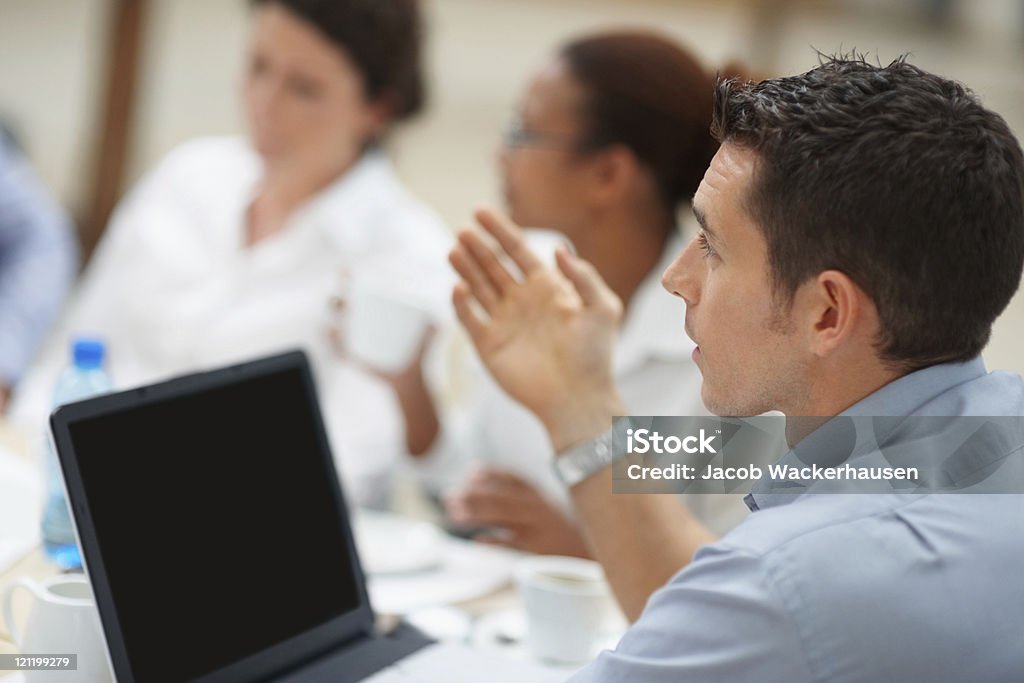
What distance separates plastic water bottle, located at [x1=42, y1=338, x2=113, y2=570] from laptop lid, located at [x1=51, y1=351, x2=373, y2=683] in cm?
22

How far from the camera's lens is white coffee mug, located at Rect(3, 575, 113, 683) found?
3.23ft

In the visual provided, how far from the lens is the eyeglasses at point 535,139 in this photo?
5.74 ft

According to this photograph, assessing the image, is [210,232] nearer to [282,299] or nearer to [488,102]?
[282,299]

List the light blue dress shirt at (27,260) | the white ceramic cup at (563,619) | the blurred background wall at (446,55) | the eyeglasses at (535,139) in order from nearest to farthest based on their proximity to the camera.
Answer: the white ceramic cup at (563,619), the eyeglasses at (535,139), the light blue dress shirt at (27,260), the blurred background wall at (446,55)

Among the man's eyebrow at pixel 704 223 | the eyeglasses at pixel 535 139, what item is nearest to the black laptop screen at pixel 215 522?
the man's eyebrow at pixel 704 223

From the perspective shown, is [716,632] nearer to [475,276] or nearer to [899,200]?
[899,200]

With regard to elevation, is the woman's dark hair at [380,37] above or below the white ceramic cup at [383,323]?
above

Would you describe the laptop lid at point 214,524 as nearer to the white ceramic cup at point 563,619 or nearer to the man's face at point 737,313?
the white ceramic cup at point 563,619

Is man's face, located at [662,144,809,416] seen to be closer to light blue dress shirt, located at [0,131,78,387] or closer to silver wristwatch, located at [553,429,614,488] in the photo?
silver wristwatch, located at [553,429,614,488]

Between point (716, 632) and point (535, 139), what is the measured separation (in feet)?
3.66

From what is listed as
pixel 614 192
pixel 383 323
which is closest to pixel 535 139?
pixel 614 192

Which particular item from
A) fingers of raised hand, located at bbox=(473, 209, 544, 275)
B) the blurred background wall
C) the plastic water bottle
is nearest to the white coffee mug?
the plastic water bottle

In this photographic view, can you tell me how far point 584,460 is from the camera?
1.26 metres

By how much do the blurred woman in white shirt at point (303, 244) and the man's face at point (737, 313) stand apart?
3.54 ft
